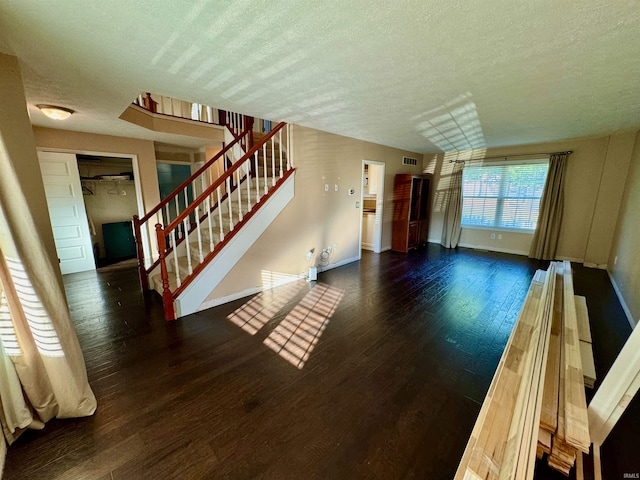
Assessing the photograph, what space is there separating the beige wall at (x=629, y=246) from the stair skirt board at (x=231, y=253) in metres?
4.18

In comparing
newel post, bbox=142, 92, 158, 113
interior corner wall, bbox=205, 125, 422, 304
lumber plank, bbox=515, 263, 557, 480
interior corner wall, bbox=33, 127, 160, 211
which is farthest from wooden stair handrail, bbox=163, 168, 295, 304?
lumber plank, bbox=515, 263, 557, 480

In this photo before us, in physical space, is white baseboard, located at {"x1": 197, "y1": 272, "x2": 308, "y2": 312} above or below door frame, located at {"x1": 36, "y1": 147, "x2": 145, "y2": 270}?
below

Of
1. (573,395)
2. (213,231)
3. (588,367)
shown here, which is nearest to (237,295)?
(213,231)

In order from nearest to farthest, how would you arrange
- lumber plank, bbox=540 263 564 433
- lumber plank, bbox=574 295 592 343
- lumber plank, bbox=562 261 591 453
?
lumber plank, bbox=562 261 591 453, lumber plank, bbox=540 263 564 433, lumber plank, bbox=574 295 592 343

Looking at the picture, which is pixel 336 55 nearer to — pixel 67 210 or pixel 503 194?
pixel 67 210

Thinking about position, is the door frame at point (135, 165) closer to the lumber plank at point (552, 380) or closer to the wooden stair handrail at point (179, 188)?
the wooden stair handrail at point (179, 188)

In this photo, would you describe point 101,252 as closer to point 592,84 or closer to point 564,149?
point 592,84

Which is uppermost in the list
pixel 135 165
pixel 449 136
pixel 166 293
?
pixel 449 136

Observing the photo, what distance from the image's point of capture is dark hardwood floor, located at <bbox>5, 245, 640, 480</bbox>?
1.30 meters

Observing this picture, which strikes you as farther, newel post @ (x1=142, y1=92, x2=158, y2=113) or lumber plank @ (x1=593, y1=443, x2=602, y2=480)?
newel post @ (x1=142, y1=92, x2=158, y2=113)

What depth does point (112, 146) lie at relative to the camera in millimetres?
4148

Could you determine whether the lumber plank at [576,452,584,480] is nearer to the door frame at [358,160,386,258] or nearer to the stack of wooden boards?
the stack of wooden boards

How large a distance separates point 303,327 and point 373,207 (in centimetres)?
386

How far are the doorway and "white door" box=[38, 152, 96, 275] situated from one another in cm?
510
